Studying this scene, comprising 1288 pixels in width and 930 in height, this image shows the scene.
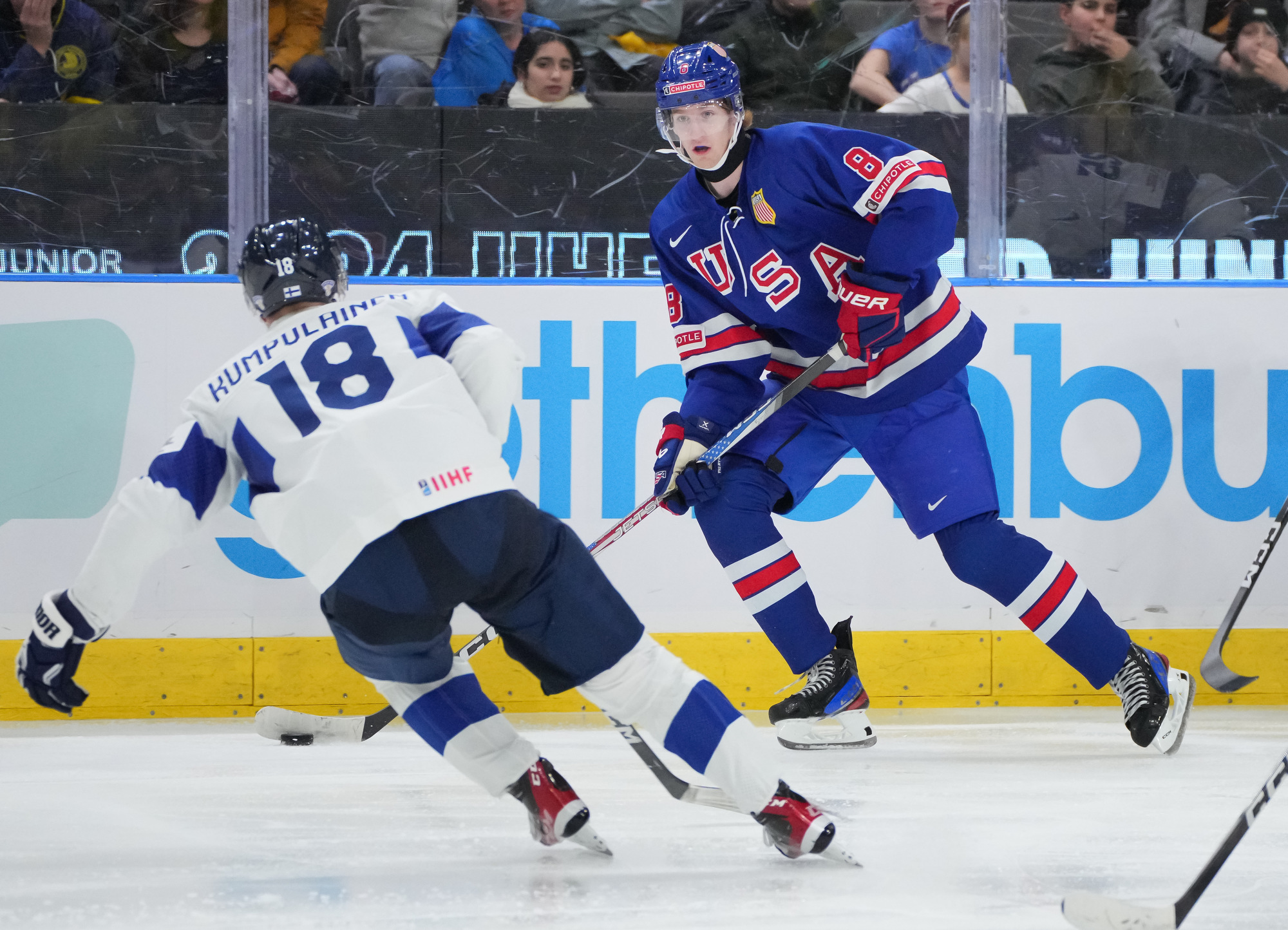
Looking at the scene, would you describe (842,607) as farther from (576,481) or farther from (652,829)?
(652,829)

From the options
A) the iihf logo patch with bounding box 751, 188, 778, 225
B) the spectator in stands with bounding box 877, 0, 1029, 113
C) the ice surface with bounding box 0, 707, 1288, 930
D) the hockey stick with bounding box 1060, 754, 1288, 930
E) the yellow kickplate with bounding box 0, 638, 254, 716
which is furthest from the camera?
the spectator in stands with bounding box 877, 0, 1029, 113

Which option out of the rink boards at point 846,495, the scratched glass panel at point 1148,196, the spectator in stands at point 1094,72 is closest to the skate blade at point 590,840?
the rink boards at point 846,495

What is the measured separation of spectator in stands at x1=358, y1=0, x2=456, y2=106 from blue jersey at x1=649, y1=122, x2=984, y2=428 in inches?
41.9

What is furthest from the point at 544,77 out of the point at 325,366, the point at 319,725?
the point at 325,366

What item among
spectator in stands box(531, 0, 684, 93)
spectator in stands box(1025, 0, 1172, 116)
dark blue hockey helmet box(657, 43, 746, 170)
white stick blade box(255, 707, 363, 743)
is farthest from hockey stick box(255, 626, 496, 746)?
spectator in stands box(1025, 0, 1172, 116)

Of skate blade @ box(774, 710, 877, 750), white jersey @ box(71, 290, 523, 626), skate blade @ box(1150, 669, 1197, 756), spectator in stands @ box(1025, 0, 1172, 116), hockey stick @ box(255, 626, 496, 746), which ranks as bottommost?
skate blade @ box(774, 710, 877, 750)

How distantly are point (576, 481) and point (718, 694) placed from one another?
4.91ft

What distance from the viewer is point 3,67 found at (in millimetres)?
3348

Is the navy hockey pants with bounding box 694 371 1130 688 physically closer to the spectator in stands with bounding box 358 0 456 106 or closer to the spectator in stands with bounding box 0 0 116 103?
the spectator in stands with bounding box 358 0 456 106

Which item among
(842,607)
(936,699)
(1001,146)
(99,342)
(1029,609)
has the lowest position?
(936,699)

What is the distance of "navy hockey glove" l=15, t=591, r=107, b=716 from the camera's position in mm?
1648

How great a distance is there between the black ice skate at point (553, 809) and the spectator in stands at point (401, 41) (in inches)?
83.0

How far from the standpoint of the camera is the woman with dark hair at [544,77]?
11.2ft

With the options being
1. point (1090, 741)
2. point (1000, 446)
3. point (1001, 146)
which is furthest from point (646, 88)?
point (1090, 741)
